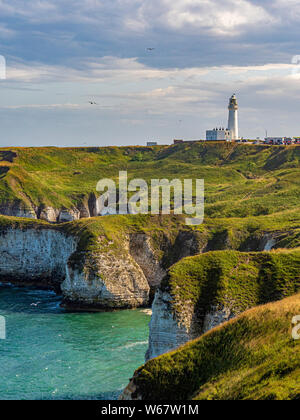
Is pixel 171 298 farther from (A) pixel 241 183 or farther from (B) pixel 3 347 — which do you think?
(A) pixel 241 183

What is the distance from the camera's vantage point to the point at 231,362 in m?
26.9

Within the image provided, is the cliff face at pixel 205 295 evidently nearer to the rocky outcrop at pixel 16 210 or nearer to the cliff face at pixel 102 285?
the cliff face at pixel 102 285

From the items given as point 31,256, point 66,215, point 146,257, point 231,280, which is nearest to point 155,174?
point 66,215

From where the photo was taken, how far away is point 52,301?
64812mm

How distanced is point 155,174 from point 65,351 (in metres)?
112

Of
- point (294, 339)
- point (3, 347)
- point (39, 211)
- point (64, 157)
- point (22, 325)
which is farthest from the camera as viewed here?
point (64, 157)

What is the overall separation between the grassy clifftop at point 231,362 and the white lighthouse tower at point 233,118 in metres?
158

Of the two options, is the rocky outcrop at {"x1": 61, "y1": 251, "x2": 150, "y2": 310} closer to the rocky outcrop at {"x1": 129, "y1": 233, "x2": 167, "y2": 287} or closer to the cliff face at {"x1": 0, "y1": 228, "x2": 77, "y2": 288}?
the rocky outcrop at {"x1": 129, "y1": 233, "x2": 167, "y2": 287}

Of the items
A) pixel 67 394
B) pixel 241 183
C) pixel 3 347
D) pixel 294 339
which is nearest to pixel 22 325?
pixel 3 347

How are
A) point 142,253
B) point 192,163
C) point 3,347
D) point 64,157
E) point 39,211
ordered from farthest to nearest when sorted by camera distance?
point 64,157
point 192,163
point 39,211
point 142,253
point 3,347

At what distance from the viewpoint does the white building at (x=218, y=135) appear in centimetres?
19112

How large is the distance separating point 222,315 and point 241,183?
9616 centimetres

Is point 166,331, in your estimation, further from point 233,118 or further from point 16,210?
point 233,118

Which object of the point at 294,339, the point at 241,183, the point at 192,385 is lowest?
the point at 192,385
